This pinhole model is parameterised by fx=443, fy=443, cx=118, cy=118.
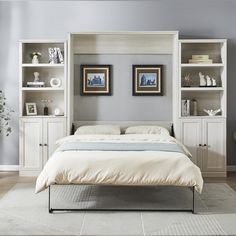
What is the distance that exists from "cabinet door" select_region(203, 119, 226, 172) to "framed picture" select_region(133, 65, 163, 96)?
34.4 inches

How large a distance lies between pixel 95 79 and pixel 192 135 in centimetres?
159

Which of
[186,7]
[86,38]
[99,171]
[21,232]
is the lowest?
[21,232]

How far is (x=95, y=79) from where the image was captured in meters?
6.37

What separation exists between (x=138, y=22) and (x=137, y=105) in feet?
3.89

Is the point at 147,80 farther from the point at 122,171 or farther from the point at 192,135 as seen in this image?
the point at 122,171

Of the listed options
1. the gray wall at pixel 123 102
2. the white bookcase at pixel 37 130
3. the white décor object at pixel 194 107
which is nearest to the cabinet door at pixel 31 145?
the white bookcase at pixel 37 130

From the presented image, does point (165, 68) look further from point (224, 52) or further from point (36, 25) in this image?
point (36, 25)

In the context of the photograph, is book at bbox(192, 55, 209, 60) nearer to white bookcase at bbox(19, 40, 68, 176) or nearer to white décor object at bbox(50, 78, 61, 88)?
white bookcase at bbox(19, 40, 68, 176)

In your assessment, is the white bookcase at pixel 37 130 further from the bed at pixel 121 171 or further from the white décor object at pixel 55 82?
the bed at pixel 121 171

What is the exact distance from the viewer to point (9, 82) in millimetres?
6348

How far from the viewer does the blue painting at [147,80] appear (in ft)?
20.9

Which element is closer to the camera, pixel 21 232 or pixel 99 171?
pixel 21 232

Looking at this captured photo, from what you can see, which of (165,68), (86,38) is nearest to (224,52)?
(165,68)

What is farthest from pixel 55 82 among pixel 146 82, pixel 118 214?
pixel 118 214
